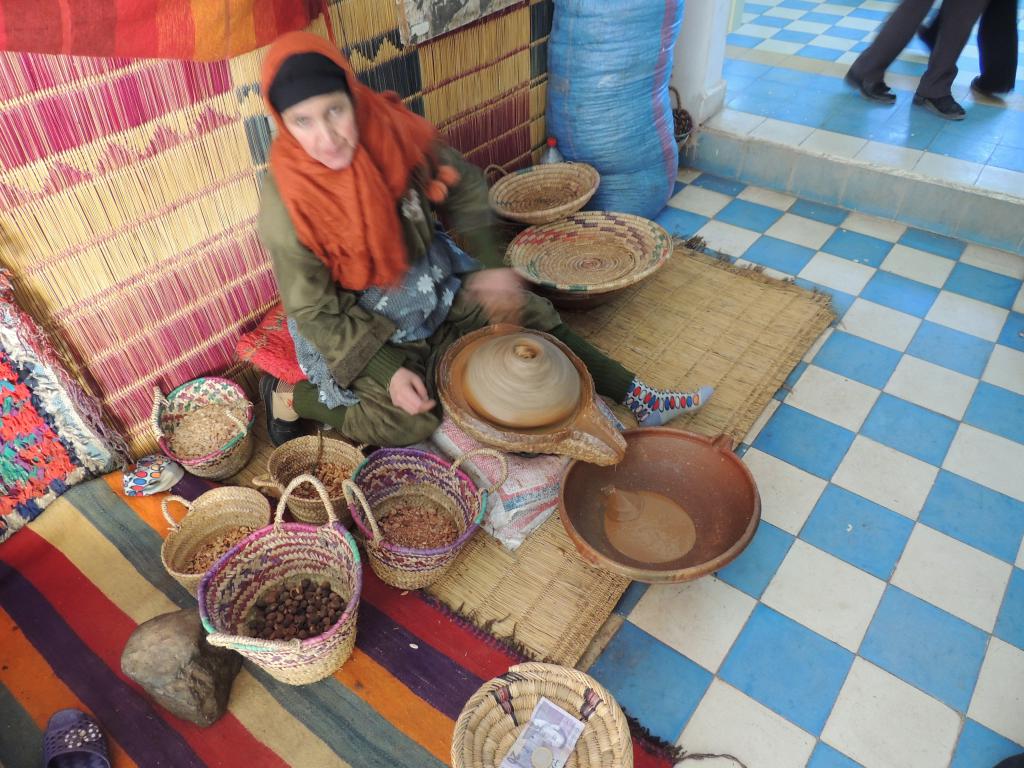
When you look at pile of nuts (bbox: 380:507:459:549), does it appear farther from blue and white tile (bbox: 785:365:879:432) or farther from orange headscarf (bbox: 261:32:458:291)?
blue and white tile (bbox: 785:365:879:432)

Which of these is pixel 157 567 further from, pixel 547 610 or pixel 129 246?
pixel 547 610

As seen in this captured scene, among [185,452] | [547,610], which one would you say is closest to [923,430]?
[547,610]

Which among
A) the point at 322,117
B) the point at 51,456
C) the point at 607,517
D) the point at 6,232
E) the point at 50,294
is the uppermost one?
the point at 322,117

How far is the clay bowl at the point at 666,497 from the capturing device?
6.20 ft

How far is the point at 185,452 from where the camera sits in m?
2.28

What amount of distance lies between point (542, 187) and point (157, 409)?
1.91 meters

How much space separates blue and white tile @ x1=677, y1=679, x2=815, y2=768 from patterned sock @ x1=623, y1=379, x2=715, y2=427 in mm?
923

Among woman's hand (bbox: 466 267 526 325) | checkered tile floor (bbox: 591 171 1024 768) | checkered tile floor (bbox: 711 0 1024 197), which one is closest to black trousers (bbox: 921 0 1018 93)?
checkered tile floor (bbox: 711 0 1024 197)

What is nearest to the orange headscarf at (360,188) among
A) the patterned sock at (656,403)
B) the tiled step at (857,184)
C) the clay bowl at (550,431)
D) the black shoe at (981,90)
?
the clay bowl at (550,431)

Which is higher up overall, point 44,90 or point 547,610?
point 44,90

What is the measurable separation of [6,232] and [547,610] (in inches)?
69.9

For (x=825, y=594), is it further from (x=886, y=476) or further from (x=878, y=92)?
(x=878, y=92)

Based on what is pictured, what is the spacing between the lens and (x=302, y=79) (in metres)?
1.60

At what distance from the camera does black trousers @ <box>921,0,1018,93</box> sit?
3.75 metres
